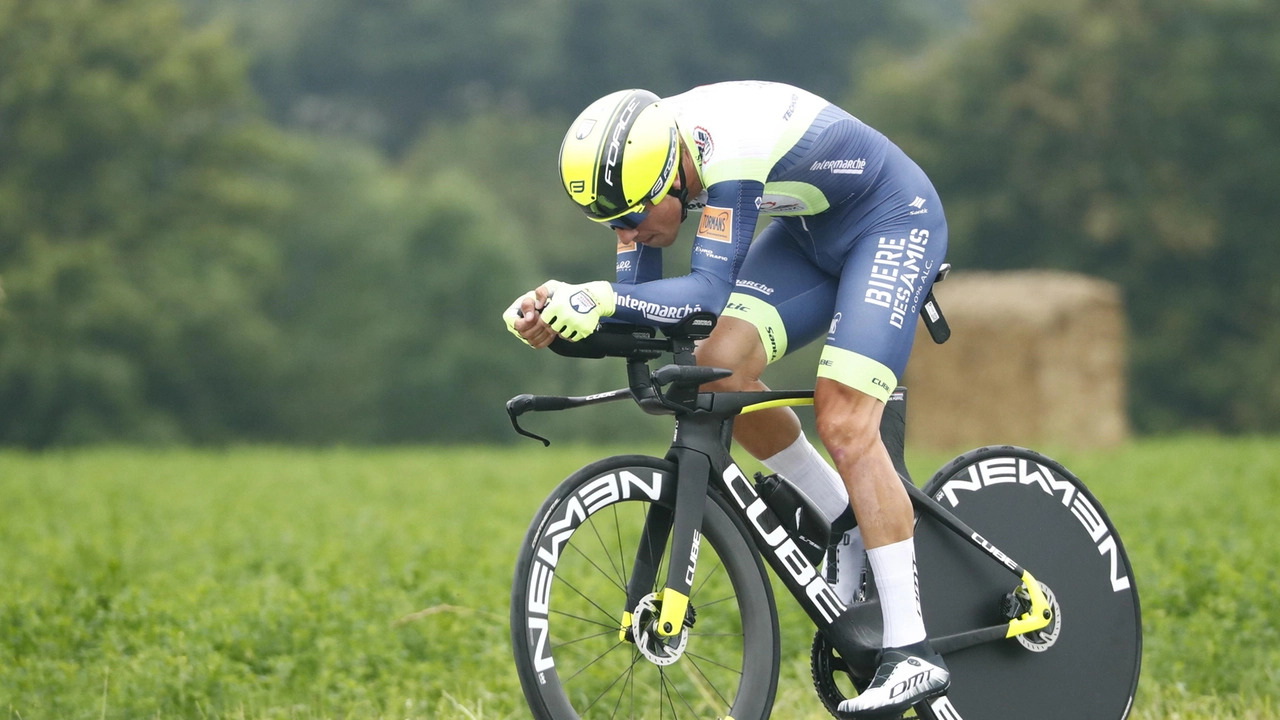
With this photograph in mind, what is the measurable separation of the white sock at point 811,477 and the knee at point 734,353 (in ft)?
1.08

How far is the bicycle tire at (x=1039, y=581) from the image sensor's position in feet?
15.9

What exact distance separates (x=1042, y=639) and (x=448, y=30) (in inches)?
2223

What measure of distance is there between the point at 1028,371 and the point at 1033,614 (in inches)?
634

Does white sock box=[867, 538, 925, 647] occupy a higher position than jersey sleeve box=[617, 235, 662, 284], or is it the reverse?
jersey sleeve box=[617, 235, 662, 284]

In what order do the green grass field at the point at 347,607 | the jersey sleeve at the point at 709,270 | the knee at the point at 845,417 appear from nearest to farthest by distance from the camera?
the jersey sleeve at the point at 709,270, the knee at the point at 845,417, the green grass field at the point at 347,607

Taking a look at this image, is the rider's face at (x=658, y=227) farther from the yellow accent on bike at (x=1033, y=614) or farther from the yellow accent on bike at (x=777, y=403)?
the yellow accent on bike at (x=1033, y=614)

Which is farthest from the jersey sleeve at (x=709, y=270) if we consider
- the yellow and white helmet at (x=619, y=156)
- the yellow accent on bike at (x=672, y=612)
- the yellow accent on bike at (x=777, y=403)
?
the yellow accent on bike at (x=672, y=612)

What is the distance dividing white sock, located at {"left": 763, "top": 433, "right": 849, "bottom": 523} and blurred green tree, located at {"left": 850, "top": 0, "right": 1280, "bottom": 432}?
3032 centimetres

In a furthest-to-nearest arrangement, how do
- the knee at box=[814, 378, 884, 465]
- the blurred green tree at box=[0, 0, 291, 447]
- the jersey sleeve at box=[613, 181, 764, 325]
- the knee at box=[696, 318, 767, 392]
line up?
the blurred green tree at box=[0, 0, 291, 447] < the knee at box=[696, 318, 767, 392] < the knee at box=[814, 378, 884, 465] < the jersey sleeve at box=[613, 181, 764, 325]

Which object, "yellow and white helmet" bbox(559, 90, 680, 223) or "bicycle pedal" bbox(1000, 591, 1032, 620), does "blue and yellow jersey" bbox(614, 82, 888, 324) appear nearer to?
"yellow and white helmet" bbox(559, 90, 680, 223)

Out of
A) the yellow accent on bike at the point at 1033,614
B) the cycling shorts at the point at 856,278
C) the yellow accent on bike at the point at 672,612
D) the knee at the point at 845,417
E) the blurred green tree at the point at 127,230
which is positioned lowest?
the blurred green tree at the point at 127,230

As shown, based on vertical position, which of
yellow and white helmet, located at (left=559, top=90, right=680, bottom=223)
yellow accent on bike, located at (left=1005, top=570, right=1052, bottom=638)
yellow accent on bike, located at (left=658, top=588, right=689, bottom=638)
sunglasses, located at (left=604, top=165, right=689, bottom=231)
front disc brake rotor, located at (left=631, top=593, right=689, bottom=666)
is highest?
yellow and white helmet, located at (left=559, top=90, right=680, bottom=223)

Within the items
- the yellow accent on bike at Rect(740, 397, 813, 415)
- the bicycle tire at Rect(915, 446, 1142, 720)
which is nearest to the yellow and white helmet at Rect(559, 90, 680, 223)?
the yellow accent on bike at Rect(740, 397, 813, 415)

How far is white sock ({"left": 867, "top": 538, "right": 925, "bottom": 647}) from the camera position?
4562 mm
